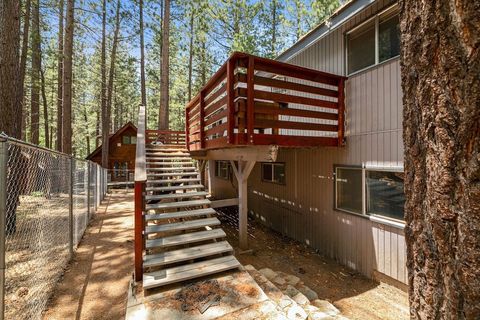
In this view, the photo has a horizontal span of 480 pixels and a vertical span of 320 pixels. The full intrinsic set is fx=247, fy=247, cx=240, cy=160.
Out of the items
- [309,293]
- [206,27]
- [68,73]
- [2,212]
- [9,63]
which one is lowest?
[309,293]

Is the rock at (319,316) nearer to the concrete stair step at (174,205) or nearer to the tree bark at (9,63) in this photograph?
the concrete stair step at (174,205)

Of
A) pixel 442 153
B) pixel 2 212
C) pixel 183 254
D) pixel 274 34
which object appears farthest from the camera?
pixel 274 34

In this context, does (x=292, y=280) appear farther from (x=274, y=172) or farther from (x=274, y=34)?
(x=274, y=34)

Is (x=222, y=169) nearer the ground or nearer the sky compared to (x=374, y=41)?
nearer the ground

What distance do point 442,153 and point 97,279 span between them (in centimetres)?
457

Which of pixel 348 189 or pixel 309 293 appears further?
pixel 348 189

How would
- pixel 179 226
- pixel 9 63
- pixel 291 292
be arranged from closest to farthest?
pixel 291 292 → pixel 179 226 → pixel 9 63

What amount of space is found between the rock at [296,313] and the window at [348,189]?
103 inches

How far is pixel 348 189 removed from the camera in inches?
195

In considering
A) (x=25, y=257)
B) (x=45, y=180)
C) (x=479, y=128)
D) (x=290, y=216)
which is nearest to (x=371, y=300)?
(x=290, y=216)

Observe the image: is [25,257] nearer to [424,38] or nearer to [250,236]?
[250,236]

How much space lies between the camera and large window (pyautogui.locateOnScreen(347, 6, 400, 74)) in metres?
4.19

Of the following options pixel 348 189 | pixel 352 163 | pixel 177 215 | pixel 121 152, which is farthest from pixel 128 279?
pixel 121 152

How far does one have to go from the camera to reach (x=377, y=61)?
14.5 feet
